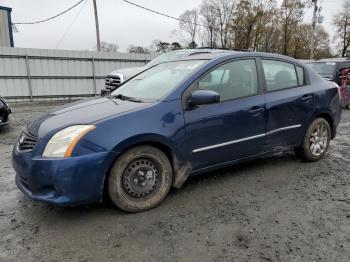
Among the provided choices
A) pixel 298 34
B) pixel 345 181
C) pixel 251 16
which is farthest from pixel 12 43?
pixel 298 34

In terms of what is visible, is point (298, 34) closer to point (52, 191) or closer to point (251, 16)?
point (251, 16)

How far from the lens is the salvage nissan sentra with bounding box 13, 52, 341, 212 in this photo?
2.94m

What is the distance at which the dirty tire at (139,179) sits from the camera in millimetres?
3131

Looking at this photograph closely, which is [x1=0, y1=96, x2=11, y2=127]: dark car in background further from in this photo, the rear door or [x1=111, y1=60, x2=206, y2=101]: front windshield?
the rear door

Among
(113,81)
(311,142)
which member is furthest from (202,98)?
(113,81)

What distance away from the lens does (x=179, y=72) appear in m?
3.85

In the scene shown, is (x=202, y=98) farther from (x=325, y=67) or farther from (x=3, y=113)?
(x=325, y=67)

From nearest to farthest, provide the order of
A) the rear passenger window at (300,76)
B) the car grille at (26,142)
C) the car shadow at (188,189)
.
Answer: the car grille at (26,142) → the car shadow at (188,189) → the rear passenger window at (300,76)

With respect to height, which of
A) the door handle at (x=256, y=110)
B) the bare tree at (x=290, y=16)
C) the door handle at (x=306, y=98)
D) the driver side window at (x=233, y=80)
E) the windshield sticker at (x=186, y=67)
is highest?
the bare tree at (x=290, y=16)

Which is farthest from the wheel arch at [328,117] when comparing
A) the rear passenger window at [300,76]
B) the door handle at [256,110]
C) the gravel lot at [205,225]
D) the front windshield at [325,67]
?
the front windshield at [325,67]

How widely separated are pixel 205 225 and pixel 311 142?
260cm

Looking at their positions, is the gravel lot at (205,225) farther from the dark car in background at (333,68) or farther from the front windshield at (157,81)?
the dark car in background at (333,68)

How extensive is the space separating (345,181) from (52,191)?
355 centimetres

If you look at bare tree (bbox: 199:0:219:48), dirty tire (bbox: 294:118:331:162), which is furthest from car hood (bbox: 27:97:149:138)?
bare tree (bbox: 199:0:219:48)
